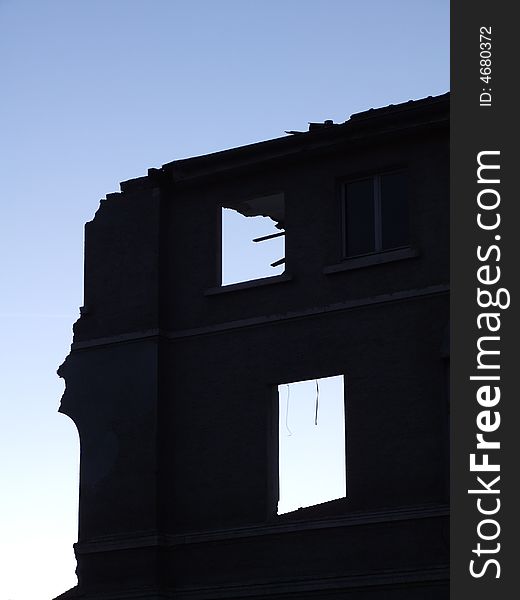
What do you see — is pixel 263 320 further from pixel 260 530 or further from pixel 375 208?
pixel 260 530

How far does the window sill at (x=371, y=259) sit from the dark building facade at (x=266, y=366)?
0.03 meters

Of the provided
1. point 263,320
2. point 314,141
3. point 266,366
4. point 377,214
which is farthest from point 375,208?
point 266,366

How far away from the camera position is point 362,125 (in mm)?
22141

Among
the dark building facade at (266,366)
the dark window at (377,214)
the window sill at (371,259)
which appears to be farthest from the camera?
the dark window at (377,214)

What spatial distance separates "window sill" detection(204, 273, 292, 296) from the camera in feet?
74.2

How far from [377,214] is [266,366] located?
2.74 m

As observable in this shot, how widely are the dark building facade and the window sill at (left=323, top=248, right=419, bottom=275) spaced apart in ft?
0.10

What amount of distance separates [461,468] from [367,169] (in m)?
7.81

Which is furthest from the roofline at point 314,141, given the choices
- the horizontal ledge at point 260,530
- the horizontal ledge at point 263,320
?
the horizontal ledge at point 260,530

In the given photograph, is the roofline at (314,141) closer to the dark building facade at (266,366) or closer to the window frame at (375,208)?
the dark building facade at (266,366)

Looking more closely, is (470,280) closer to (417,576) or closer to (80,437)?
(417,576)

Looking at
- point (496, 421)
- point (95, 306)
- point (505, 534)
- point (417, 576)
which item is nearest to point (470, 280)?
point (496, 421)

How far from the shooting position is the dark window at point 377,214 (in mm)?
22000

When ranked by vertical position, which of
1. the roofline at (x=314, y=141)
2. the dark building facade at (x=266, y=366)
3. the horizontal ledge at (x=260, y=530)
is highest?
the roofline at (x=314, y=141)
